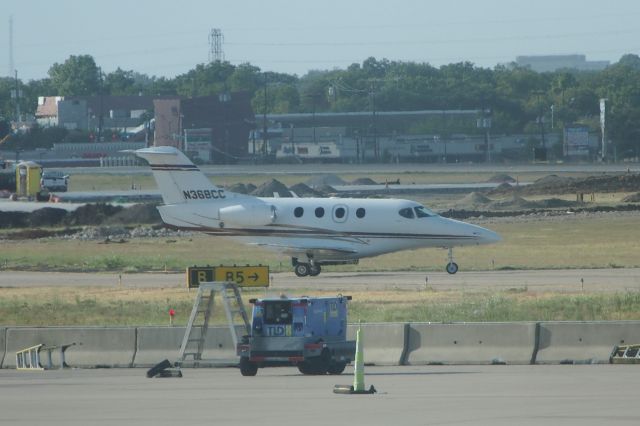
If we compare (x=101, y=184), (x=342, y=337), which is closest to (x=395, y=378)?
(x=342, y=337)

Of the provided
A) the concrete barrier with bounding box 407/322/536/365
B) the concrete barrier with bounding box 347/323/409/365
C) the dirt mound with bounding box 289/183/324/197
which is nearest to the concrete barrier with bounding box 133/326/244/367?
the concrete barrier with bounding box 347/323/409/365

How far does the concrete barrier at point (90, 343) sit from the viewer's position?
84.2 ft

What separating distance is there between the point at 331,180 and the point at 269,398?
84.1 metres

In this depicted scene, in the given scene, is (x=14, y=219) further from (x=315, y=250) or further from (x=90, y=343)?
(x=90, y=343)

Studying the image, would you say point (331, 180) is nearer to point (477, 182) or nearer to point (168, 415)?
point (477, 182)

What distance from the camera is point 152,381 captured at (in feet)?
74.2

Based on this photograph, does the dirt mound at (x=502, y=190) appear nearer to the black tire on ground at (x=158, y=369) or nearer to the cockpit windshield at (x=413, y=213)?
the cockpit windshield at (x=413, y=213)

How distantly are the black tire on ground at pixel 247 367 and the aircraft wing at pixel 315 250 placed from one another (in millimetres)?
19418

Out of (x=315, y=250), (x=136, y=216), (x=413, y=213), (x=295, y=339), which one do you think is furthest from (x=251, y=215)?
(x=136, y=216)

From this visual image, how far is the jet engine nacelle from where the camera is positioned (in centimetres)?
4266

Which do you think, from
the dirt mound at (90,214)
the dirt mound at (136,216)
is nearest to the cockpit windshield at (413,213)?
the dirt mound at (136,216)

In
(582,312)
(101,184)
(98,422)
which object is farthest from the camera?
(101,184)

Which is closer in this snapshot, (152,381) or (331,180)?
(152,381)

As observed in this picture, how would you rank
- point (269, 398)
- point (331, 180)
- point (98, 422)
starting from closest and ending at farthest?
1. point (98, 422)
2. point (269, 398)
3. point (331, 180)
